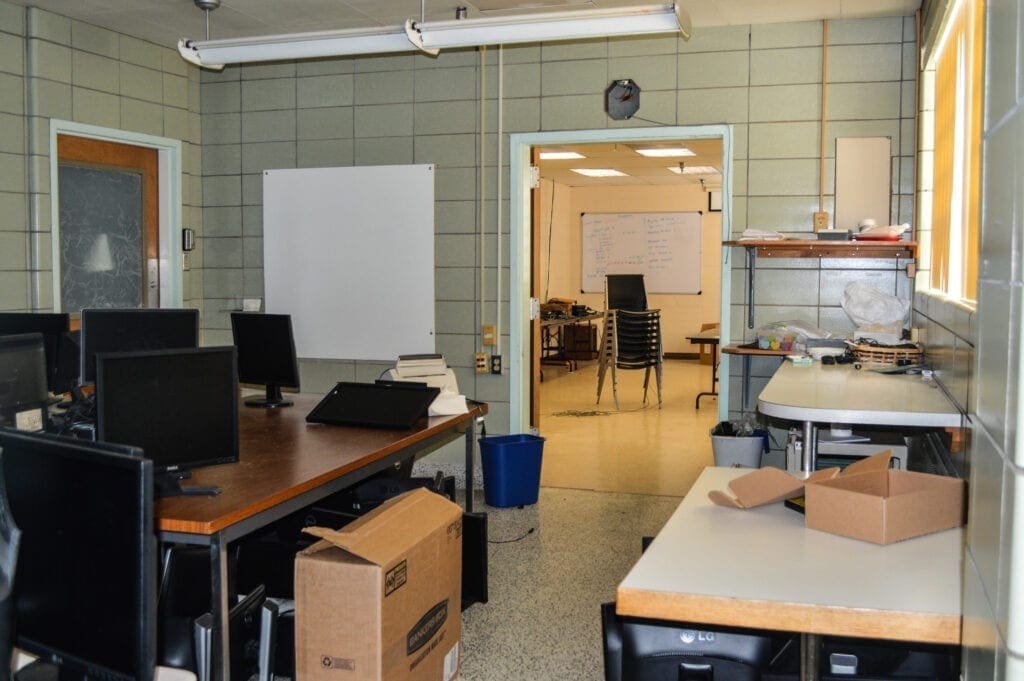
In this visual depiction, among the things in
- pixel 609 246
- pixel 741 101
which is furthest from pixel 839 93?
pixel 609 246

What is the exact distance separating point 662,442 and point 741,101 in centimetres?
289

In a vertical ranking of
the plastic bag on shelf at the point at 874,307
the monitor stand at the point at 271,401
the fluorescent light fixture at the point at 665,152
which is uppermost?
the fluorescent light fixture at the point at 665,152

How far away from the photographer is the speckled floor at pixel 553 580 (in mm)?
3320

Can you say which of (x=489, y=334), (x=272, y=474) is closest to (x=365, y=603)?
(x=272, y=474)

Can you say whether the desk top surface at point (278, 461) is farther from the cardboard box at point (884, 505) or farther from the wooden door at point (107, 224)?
the wooden door at point (107, 224)

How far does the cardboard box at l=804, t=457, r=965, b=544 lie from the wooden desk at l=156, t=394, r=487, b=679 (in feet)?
4.95

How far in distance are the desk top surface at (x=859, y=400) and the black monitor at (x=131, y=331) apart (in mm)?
2417

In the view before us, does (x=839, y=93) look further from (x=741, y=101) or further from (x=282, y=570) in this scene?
(x=282, y=570)

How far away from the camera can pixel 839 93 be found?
5254 mm

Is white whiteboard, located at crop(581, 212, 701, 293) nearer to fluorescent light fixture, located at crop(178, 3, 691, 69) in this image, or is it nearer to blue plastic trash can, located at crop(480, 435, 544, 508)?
blue plastic trash can, located at crop(480, 435, 544, 508)

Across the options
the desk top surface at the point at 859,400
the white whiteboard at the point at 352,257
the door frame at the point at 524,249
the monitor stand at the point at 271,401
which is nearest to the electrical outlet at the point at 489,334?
the door frame at the point at 524,249

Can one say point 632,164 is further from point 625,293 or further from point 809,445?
point 809,445

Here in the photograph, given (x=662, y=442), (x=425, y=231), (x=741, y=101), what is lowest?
(x=662, y=442)

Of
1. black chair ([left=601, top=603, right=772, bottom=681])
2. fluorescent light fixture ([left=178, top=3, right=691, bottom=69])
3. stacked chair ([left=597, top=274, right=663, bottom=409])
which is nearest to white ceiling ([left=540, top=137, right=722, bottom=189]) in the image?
stacked chair ([left=597, top=274, right=663, bottom=409])
